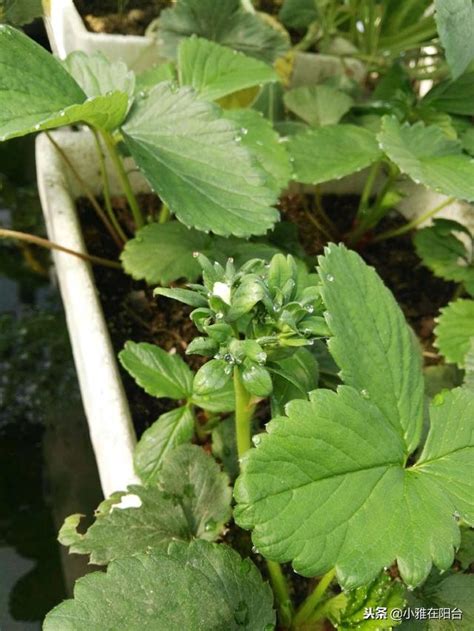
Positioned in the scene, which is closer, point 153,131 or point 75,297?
point 153,131

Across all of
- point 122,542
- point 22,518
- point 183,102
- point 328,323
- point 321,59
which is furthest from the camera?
point 321,59

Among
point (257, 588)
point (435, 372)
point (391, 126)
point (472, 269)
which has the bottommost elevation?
point (257, 588)

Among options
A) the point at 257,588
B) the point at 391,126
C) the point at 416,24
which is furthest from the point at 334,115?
the point at 257,588

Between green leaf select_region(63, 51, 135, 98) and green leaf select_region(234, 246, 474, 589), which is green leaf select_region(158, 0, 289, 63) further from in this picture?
green leaf select_region(234, 246, 474, 589)

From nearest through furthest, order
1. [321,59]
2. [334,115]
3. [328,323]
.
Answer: [328,323]
[334,115]
[321,59]

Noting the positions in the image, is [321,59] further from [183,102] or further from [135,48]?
[183,102]

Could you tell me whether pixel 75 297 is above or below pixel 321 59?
below

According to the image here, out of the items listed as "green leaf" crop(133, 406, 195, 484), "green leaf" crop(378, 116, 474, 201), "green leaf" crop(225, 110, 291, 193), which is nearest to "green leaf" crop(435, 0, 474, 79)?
"green leaf" crop(378, 116, 474, 201)
